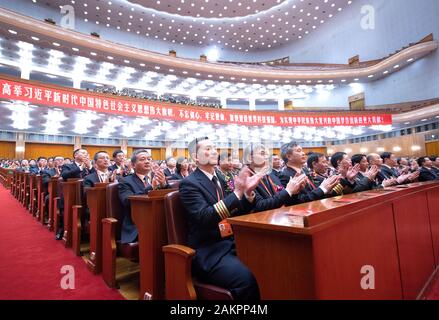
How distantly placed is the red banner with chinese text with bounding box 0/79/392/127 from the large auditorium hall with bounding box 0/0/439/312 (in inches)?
2.1

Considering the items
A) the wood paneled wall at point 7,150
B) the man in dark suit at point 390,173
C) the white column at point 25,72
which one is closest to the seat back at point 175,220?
the man in dark suit at point 390,173

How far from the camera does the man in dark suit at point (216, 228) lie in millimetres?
1080

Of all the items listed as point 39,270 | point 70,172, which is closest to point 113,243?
point 39,270

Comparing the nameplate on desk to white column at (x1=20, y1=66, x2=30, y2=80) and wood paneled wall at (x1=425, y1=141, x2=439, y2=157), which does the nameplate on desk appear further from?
white column at (x1=20, y1=66, x2=30, y2=80)

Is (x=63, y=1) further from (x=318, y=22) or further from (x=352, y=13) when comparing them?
(x=352, y=13)

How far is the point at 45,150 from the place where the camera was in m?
13.7

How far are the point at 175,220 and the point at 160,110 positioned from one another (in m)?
9.02

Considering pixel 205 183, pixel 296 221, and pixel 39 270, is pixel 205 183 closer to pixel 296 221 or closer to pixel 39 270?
pixel 296 221

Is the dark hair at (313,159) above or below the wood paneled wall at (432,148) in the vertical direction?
below

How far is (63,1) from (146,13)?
417 cm

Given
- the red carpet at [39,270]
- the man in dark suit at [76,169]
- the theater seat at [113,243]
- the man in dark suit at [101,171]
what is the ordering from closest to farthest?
1. the red carpet at [39,270]
2. the theater seat at [113,243]
3. the man in dark suit at [101,171]
4. the man in dark suit at [76,169]

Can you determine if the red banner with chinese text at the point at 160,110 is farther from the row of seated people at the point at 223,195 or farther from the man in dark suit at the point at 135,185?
the row of seated people at the point at 223,195

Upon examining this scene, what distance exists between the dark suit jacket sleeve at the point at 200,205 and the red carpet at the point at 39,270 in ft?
3.06
